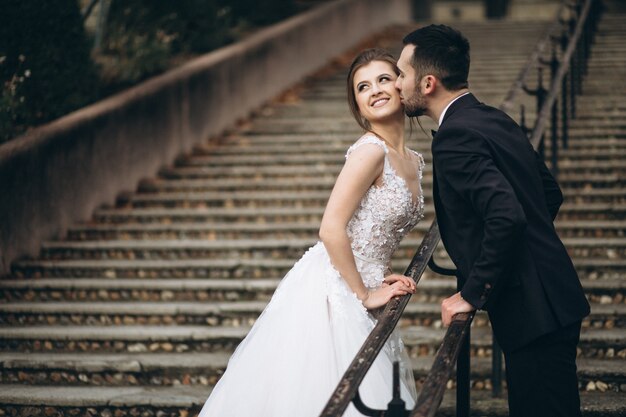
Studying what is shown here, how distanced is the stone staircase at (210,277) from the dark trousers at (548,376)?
1.85 meters

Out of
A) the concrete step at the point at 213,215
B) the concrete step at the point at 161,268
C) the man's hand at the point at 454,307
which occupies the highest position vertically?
the man's hand at the point at 454,307

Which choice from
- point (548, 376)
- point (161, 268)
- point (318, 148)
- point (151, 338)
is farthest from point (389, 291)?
point (318, 148)

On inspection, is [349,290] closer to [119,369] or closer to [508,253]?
[508,253]

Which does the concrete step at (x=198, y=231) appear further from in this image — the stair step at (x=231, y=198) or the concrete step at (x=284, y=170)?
the concrete step at (x=284, y=170)

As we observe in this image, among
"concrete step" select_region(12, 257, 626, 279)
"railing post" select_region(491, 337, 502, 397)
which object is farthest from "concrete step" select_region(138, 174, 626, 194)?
"railing post" select_region(491, 337, 502, 397)

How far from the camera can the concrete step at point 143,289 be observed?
6656mm

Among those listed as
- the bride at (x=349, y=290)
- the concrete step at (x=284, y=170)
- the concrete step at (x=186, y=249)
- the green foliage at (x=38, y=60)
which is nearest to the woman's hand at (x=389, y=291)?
the bride at (x=349, y=290)

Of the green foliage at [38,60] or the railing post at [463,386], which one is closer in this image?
the railing post at [463,386]

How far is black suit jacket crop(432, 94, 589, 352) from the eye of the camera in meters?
2.85

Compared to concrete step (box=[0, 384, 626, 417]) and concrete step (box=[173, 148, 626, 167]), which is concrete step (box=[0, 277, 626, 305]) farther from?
concrete step (box=[173, 148, 626, 167])

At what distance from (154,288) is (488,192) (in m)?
4.45

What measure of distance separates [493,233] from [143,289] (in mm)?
4508

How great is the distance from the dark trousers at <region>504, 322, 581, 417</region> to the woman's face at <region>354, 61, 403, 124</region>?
112 centimetres

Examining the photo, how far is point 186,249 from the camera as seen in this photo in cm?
753
